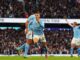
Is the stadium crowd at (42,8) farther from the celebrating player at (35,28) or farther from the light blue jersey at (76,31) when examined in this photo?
the celebrating player at (35,28)

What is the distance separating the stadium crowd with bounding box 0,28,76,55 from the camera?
109ft

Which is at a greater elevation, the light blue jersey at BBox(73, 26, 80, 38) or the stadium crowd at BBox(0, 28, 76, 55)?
the light blue jersey at BBox(73, 26, 80, 38)

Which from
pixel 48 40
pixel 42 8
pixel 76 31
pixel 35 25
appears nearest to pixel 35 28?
pixel 35 25

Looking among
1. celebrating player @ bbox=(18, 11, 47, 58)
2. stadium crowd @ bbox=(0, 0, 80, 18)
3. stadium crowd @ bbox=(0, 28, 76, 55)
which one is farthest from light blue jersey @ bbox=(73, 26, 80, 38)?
stadium crowd @ bbox=(0, 0, 80, 18)

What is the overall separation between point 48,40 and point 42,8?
310 centimetres

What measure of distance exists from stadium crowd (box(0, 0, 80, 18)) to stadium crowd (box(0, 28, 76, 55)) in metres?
1.62

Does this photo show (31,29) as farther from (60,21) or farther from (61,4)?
(61,4)

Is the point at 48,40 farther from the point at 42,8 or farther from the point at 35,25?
the point at 35,25

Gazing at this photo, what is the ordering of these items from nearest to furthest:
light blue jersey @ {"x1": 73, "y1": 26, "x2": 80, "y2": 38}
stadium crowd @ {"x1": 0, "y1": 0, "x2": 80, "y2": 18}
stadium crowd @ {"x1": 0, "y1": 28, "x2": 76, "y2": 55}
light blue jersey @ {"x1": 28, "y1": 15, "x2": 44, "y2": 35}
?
light blue jersey @ {"x1": 28, "y1": 15, "x2": 44, "y2": 35}
light blue jersey @ {"x1": 73, "y1": 26, "x2": 80, "y2": 38}
stadium crowd @ {"x1": 0, "y1": 28, "x2": 76, "y2": 55}
stadium crowd @ {"x1": 0, "y1": 0, "x2": 80, "y2": 18}

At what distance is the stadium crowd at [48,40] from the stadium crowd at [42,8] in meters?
1.62

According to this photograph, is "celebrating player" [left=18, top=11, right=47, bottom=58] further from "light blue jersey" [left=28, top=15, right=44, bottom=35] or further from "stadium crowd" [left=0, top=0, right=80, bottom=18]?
"stadium crowd" [left=0, top=0, right=80, bottom=18]

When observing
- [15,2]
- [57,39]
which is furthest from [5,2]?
[57,39]

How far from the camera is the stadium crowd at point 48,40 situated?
33.4 meters

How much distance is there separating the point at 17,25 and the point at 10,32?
1.15 metres
